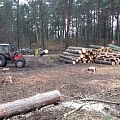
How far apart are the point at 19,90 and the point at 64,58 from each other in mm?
10530

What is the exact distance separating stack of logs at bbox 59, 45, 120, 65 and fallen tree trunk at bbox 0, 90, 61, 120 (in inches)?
411

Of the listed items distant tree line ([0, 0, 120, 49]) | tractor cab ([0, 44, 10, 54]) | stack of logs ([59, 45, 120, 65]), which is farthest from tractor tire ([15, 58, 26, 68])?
distant tree line ([0, 0, 120, 49])

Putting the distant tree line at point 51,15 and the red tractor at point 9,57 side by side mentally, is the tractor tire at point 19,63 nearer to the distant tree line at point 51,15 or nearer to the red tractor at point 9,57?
the red tractor at point 9,57

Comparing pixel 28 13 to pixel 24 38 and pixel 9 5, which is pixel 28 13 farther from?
pixel 24 38

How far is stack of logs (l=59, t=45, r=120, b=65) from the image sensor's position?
53.0ft

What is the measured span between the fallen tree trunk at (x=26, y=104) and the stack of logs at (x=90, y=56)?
1043 cm

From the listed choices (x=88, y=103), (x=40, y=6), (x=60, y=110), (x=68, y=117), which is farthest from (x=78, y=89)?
(x=40, y=6)

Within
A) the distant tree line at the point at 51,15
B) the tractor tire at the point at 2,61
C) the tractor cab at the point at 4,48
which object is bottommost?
the tractor tire at the point at 2,61

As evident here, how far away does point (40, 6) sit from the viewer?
37.8m

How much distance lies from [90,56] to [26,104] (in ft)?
40.9

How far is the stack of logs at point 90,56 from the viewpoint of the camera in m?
16.2

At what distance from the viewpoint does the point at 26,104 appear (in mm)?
5012

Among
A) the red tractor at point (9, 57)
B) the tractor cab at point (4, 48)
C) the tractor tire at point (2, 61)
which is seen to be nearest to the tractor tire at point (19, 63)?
the red tractor at point (9, 57)

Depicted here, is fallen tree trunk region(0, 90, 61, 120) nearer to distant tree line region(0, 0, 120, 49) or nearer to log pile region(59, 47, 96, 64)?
log pile region(59, 47, 96, 64)
